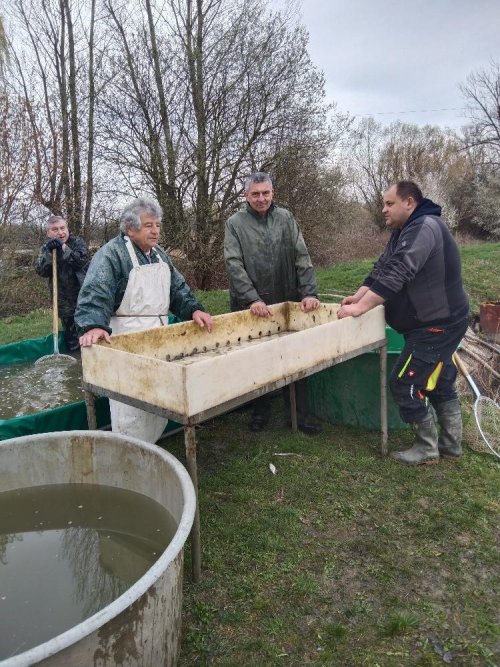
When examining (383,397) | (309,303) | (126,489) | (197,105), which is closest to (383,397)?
(383,397)

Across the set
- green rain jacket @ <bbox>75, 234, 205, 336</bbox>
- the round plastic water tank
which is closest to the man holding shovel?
green rain jacket @ <bbox>75, 234, 205, 336</bbox>

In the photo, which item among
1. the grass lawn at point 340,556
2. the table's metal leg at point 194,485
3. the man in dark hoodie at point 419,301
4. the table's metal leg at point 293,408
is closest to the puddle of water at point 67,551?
the table's metal leg at point 194,485

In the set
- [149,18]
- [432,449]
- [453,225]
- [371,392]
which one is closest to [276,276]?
[371,392]

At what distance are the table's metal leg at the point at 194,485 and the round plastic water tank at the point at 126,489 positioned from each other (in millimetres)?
154

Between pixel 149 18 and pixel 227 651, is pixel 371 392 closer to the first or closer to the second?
pixel 227 651

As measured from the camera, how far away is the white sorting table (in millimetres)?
2336

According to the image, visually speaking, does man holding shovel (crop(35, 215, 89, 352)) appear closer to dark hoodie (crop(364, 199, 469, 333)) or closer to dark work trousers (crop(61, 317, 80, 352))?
dark work trousers (crop(61, 317, 80, 352))

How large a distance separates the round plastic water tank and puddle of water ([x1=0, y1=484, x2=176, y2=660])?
74mm

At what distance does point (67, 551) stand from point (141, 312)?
1.55m

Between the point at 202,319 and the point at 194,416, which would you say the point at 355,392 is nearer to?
the point at 202,319

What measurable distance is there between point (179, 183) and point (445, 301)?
882 centimetres

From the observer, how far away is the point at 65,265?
5.68m

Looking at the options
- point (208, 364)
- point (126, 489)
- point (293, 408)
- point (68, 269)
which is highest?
point (68, 269)

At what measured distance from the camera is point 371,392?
4.16m
